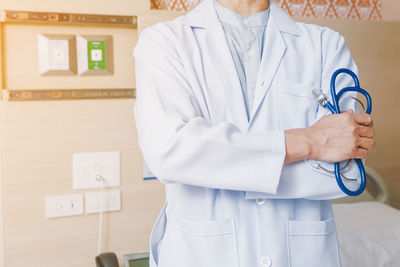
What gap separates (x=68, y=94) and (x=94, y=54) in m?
0.22

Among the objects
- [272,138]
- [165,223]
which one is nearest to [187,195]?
[165,223]

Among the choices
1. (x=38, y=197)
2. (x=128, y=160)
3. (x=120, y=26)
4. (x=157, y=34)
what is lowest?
(x=38, y=197)

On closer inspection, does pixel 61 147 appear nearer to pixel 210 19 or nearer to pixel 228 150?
pixel 210 19

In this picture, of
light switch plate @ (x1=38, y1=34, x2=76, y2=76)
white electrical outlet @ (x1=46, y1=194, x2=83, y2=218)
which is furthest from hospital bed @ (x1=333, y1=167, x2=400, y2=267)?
light switch plate @ (x1=38, y1=34, x2=76, y2=76)

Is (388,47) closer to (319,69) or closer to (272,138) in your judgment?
(319,69)

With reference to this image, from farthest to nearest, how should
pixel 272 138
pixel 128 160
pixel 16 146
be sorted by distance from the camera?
pixel 128 160
pixel 16 146
pixel 272 138

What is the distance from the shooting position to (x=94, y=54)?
2016mm

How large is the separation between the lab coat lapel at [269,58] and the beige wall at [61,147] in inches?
34.3

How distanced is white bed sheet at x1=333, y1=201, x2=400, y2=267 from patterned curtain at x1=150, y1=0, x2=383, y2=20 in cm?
109

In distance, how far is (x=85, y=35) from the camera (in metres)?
2.00

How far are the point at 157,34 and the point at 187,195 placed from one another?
0.46 m

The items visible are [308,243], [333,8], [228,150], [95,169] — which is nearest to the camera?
[228,150]

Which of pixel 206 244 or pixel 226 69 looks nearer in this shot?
pixel 206 244

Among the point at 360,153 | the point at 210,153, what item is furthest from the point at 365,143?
the point at 210,153
